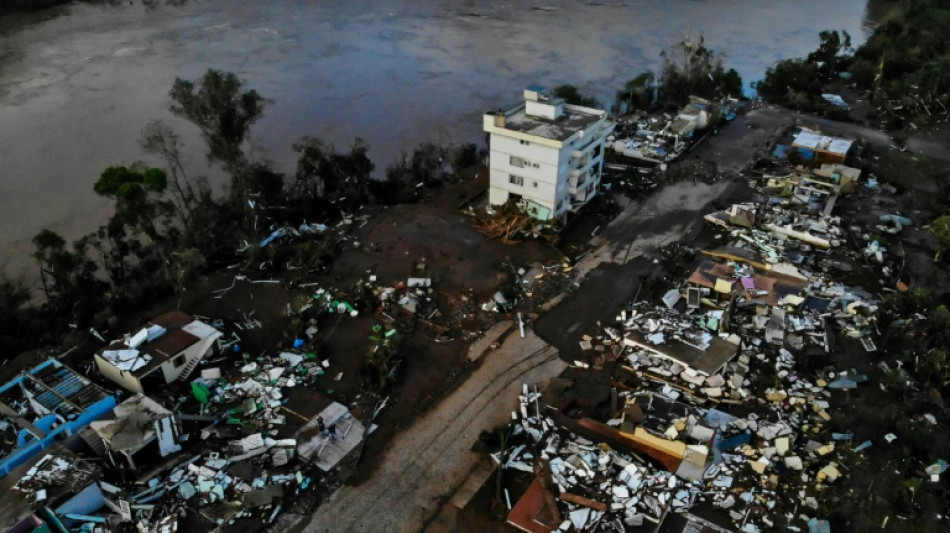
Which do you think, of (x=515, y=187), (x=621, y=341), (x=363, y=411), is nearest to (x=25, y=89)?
(x=515, y=187)

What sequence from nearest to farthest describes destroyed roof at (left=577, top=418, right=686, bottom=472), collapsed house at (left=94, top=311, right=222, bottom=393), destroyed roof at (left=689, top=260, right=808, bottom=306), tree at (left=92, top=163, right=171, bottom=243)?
1. destroyed roof at (left=577, top=418, right=686, bottom=472)
2. collapsed house at (left=94, top=311, right=222, bottom=393)
3. destroyed roof at (left=689, top=260, right=808, bottom=306)
4. tree at (left=92, top=163, right=171, bottom=243)

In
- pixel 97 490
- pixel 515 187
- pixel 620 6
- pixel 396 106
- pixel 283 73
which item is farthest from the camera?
pixel 620 6

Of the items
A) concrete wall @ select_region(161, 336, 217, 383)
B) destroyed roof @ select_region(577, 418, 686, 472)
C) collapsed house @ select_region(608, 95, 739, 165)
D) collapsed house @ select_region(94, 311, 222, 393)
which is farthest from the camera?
collapsed house @ select_region(608, 95, 739, 165)

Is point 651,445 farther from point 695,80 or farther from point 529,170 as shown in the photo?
point 695,80

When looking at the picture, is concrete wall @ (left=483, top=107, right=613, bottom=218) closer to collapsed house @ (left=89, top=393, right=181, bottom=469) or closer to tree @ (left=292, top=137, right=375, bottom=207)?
tree @ (left=292, top=137, right=375, bottom=207)

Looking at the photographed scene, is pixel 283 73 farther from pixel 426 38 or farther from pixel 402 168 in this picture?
pixel 402 168

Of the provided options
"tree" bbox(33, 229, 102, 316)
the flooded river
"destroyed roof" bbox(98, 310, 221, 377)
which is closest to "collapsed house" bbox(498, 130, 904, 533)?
"destroyed roof" bbox(98, 310, 221, 377)

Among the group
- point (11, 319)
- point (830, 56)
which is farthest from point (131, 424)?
point (830, 56)
